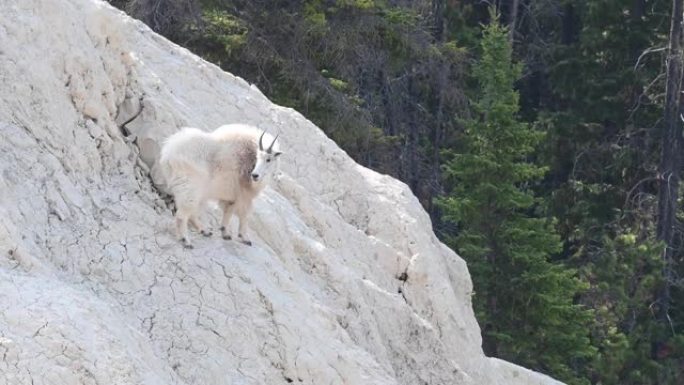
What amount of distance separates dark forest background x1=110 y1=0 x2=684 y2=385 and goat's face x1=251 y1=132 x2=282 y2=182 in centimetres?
1163

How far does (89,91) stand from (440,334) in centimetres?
445

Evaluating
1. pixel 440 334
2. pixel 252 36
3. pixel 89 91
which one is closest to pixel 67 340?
pixel 89 91

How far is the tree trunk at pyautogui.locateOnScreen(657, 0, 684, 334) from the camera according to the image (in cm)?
2901

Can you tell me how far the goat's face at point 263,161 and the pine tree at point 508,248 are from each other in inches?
486

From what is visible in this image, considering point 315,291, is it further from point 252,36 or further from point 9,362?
point 252,36

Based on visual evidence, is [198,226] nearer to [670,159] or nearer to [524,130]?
[524,130]

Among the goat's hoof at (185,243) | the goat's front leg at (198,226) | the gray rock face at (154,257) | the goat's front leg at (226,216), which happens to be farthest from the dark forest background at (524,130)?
the goat's hoof at (185,243)

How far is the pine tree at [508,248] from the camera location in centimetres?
2438

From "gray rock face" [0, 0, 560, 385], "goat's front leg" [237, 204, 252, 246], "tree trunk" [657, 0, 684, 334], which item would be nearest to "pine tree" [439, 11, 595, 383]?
"tree trunk" [657, 0, 684, 334]

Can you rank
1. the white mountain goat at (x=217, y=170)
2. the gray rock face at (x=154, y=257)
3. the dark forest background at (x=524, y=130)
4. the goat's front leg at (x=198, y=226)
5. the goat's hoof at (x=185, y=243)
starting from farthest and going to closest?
the dark forest background at (x=524, y=130)
the goat's front leg at (x=198, y=226)
the goat's hoof at (x=185, y=243)
the white mountain goat at (x=217, y=170)
the gray rock face at (x=154, y=257)

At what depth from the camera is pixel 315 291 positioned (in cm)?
1316

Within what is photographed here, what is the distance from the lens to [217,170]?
466 inches

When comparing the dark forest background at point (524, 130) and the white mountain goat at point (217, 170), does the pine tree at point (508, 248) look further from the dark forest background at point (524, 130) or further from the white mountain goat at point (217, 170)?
the white mountain goat at point (217, 170)

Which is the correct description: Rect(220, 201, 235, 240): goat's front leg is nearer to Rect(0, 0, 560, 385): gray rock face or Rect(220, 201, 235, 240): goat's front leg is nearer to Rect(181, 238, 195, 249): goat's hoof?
Rect(0, 0, 560, 385): gray rock face
